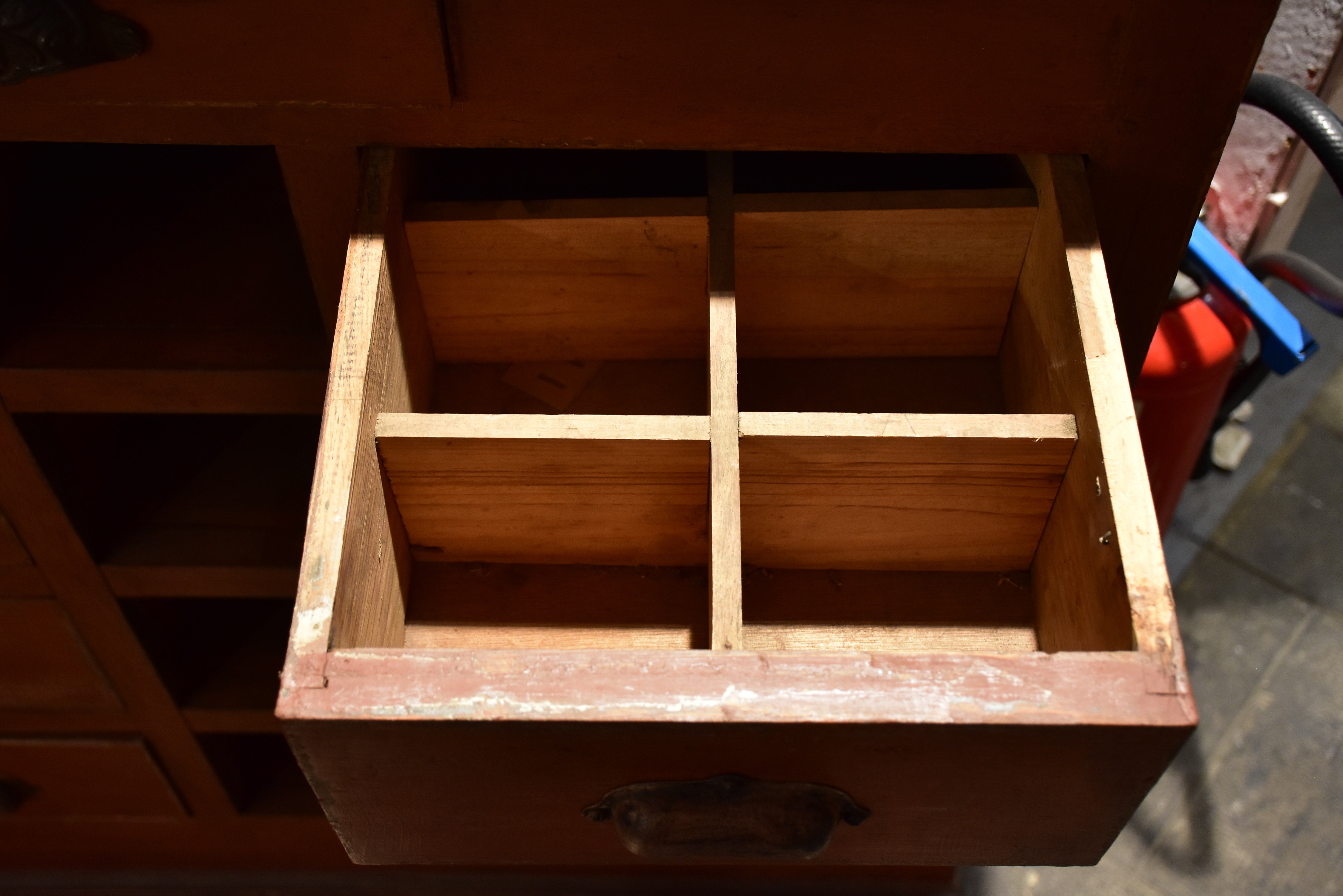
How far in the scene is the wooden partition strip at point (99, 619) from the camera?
988 millimetres

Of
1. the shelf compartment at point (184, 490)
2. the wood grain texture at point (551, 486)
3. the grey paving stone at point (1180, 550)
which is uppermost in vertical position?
the wood grain texture at point (551, 486)

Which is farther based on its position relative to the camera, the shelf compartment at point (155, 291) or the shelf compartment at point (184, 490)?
the shelf compartment at point (184, 490)

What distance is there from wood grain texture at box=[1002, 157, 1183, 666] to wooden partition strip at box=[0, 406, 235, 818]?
879mm

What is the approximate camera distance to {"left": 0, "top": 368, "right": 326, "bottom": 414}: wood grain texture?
3.00ft

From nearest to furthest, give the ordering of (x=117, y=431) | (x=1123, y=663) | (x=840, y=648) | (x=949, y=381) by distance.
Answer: (x=1123, y=663), (x=840, y=648), (x=949, y=381), (x=117, y=431)

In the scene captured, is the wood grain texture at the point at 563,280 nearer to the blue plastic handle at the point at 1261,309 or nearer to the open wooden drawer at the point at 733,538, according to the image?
the open wooden drawer at the point at 733,538

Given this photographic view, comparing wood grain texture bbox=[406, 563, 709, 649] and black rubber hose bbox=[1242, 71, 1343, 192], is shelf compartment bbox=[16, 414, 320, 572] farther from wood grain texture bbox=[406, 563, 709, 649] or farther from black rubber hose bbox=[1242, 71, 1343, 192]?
black rubber hose bbox=[1242, 71, 1343, 192]

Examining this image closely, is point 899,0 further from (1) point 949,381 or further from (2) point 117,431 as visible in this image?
(2) point 117,431

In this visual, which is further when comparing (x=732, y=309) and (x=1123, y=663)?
(x=732, y=309)

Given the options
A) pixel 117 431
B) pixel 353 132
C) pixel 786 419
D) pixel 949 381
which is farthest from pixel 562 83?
pixel 117 431

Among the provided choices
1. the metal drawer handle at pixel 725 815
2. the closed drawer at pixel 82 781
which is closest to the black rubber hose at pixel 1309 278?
the metal drawer handle at pixel 725 815

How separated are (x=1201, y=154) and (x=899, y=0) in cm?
24

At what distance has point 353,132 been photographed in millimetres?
726

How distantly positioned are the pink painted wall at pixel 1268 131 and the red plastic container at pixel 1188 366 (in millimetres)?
179
